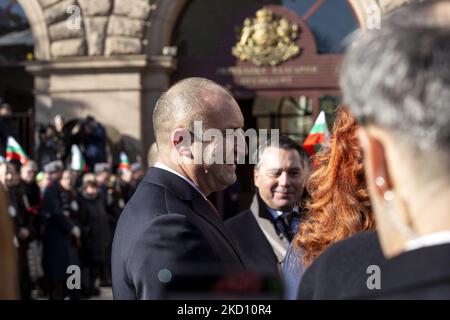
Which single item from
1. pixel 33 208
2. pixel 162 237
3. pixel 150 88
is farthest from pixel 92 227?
pixel 162 237

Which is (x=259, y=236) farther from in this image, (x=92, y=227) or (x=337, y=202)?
(x=92, y=227)

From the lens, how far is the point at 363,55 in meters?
1.52

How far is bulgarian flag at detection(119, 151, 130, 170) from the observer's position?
13156 mm

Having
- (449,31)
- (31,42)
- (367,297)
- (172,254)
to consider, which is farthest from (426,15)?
(31,42)

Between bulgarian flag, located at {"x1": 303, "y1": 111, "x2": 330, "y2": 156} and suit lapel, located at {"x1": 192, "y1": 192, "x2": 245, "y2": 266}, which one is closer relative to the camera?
suit lapel, located at {"x1": 192, "y1": 192, "x2": 245, "y2": 266}

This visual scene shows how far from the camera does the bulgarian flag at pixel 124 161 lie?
13.2 meters

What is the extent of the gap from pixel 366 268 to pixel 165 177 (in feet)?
4.48

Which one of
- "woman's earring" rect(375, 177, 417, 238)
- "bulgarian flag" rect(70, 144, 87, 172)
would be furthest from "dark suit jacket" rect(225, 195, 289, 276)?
"bulgarian flag" rect(70, 144, 87, 172)

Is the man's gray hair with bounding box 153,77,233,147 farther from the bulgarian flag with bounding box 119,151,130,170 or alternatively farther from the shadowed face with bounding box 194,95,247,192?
the bulgarian flag with bounding box 119,151,130,170

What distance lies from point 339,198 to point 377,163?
150cm

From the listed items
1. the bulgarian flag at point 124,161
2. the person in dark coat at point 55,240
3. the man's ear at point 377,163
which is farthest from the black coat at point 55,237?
the man's ear at point 377,163

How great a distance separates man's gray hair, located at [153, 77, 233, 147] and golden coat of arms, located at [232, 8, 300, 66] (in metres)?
10.9

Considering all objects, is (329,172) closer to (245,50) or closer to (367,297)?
(367,297)

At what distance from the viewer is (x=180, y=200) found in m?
3.00
